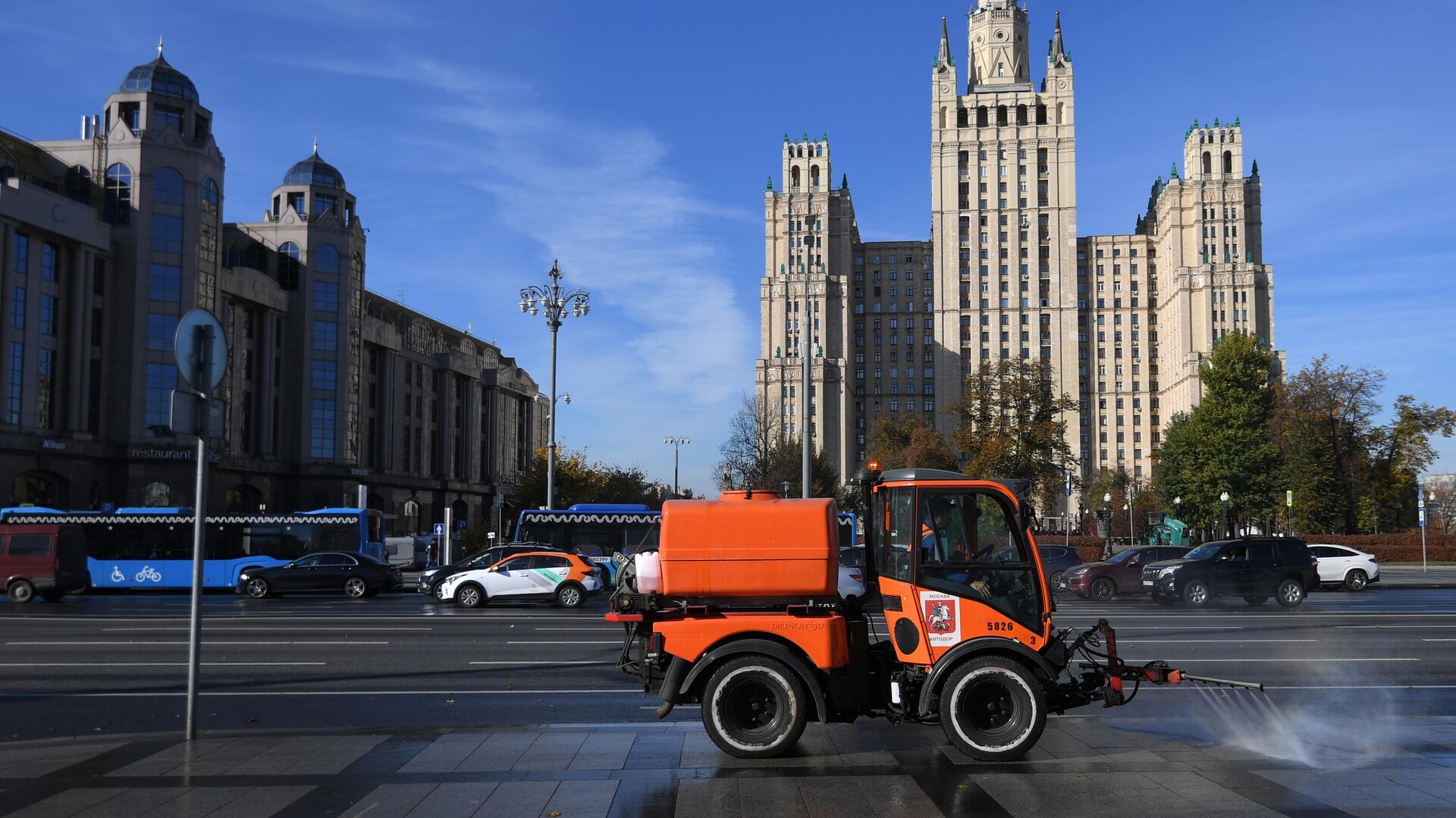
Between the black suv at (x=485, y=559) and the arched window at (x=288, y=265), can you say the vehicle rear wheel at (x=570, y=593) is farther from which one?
the arched window at (x=288, y=265)

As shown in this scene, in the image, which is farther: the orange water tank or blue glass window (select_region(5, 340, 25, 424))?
blue glass window (select_region(5, 340, 25, 424))

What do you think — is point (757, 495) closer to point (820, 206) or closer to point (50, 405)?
point (50, 405)

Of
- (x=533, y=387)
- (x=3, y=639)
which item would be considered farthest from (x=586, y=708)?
(x=533, y=387)

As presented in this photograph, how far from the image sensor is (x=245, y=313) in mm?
68875

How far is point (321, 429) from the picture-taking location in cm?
7212

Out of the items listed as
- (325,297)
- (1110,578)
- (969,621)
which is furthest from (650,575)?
(325,297)

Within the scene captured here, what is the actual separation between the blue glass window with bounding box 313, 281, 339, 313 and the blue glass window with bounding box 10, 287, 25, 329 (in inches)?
825

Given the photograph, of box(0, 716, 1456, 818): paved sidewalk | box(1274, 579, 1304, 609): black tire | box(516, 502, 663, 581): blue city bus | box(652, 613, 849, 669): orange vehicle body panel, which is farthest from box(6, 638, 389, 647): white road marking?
box(516, 502, 663, 581): blue city bus

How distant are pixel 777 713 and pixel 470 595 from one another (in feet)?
63.5

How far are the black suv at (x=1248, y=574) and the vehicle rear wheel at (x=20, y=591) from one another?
28799mm

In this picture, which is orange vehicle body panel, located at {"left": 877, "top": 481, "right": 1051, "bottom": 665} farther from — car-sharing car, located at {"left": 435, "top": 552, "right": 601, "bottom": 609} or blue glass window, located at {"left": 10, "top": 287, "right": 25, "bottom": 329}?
blue glass window, located at {"left": 10, "top": 287, "right": 25, "bottom": 329}

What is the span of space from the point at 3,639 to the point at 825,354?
412ft

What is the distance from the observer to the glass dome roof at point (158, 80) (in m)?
58.0

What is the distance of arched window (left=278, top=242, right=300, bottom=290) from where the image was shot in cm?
7231
